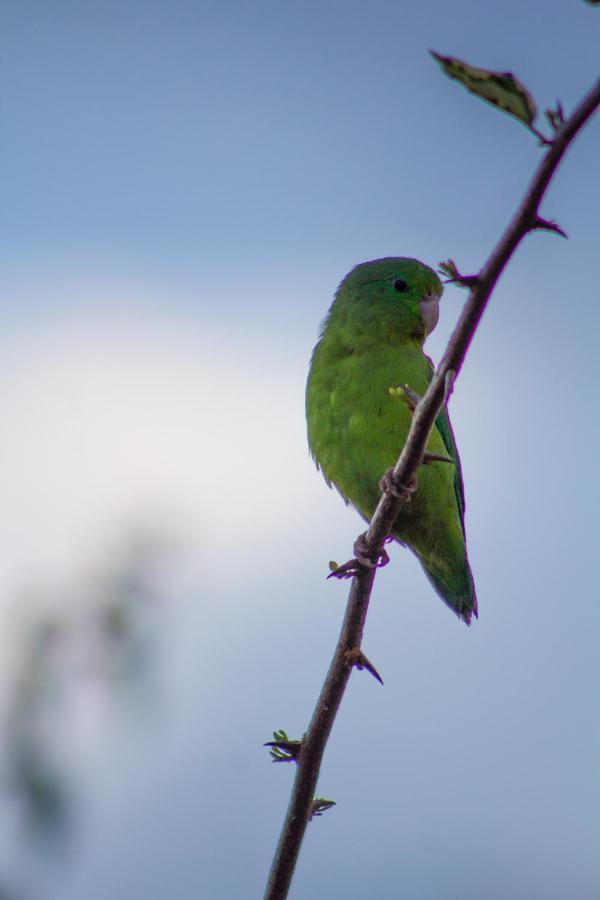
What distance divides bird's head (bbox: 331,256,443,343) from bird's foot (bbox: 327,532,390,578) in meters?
2.22

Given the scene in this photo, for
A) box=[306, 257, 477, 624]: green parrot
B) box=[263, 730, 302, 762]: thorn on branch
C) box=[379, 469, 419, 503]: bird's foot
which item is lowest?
box=[263, 730, 302, 762]: thorn on branch

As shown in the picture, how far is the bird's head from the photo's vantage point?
5.42 metres

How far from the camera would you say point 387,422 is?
4809mm

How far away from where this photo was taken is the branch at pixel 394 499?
1673mm

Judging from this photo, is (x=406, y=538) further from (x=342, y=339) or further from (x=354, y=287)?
(x=354, y=287)

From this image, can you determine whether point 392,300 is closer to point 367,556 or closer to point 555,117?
point 367,556

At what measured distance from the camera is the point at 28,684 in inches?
120

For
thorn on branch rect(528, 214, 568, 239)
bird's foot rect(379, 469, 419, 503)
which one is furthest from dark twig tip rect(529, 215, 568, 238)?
bird's foot rect(379, 469, 419, 503)

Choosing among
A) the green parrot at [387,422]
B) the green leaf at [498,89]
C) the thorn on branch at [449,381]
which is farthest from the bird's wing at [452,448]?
the green leaf at [498,89]

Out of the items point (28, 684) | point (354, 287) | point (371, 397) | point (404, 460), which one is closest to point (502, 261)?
point (404, 460)

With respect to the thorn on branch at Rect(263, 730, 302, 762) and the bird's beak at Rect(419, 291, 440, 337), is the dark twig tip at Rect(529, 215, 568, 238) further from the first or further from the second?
the bird's beak at Rect(419, 291, 440, 337)

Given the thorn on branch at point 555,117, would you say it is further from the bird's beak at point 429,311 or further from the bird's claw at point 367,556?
the bird's beak at point 429,311

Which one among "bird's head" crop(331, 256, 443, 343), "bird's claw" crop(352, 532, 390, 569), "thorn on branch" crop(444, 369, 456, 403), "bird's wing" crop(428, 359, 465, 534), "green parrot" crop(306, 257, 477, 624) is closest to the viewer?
"thorn on branch" crop(444, 369, 456, 403)

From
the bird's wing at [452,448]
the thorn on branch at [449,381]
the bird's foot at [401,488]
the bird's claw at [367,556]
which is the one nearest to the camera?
the thorn on branch at [449,381]
